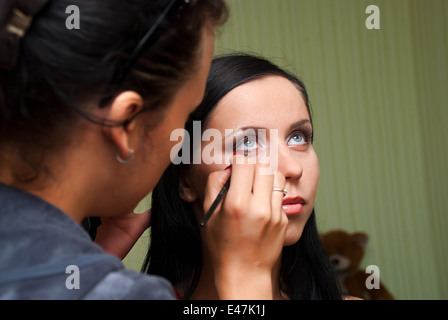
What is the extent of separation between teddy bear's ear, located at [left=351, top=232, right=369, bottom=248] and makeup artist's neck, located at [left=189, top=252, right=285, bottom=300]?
4.61ft

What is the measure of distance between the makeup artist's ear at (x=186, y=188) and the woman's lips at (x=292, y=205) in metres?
0.23

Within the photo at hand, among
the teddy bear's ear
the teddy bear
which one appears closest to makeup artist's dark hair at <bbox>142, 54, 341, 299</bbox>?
the teddy bear

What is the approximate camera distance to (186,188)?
1.26 metres

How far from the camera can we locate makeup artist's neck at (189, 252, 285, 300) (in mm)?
1225

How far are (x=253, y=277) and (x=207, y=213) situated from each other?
156 millimetres

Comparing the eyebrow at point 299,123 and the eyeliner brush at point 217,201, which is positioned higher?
the eyebrow at point 299,123

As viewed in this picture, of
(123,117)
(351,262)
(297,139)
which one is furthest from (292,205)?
(351,262)

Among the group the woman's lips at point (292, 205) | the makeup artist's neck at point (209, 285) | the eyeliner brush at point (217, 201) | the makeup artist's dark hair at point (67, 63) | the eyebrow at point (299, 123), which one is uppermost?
the makeup artist's dark hair at point (67, 63)

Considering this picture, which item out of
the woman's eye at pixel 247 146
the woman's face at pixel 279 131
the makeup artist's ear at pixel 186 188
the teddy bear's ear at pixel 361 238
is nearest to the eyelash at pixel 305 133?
the woman's face at pixel 279 131

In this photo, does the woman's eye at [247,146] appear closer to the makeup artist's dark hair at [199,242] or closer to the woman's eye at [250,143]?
the woman's eye at [250,143]

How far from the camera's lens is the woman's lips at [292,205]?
3.73ft

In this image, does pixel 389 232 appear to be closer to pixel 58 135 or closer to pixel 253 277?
pixel 253 277

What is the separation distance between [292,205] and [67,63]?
0.65 meters

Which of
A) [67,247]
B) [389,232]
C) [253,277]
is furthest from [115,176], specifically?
[389,232]
